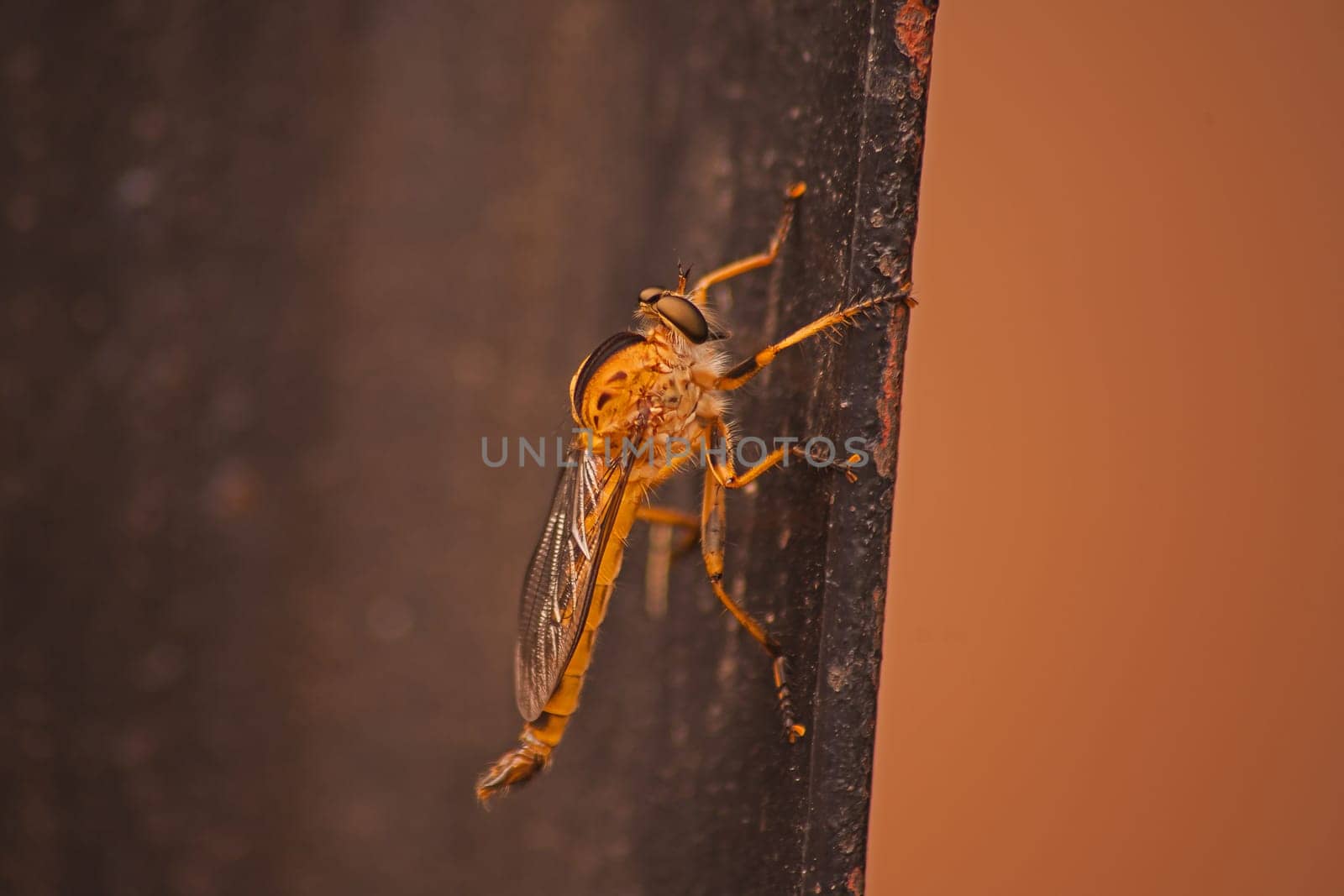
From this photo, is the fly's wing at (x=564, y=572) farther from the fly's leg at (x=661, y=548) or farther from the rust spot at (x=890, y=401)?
the rust spot at (x=890, y=401)

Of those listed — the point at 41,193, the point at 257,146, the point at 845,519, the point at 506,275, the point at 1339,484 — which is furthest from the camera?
the point at 506,275

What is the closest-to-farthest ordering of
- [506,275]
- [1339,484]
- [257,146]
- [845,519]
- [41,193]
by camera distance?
[845,519] → [1339,484] → [41,193] → [257,146] → [506,275]

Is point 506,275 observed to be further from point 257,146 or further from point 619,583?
point 619,583

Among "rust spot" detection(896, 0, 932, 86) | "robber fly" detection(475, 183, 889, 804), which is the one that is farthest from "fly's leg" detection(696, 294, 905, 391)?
"rust spot" detection(896, 0, 932, 86)

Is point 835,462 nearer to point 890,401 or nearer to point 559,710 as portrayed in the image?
point 890,401

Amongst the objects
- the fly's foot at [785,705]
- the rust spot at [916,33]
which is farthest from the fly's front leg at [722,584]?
the rust spot at [916,33]

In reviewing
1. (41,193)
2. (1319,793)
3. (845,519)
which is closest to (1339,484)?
(1319,793)
